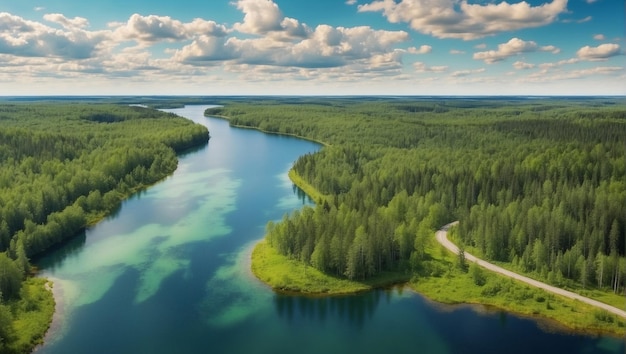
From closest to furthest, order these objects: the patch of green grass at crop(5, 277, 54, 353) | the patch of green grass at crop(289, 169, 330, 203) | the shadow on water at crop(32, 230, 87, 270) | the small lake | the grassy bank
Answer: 1. the grassy bank
2. the patch of green grass at crop(5, 277, 54, 353)
3. the small lake
4. the shadow on water at crop(32, 230, 87, 270)
5. the patch of green grass at crop(289, 169, 330, 203)

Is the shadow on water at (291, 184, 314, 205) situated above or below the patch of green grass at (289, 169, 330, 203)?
below

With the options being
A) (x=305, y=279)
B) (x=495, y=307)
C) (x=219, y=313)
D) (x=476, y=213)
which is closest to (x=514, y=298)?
(x=495, y=307)

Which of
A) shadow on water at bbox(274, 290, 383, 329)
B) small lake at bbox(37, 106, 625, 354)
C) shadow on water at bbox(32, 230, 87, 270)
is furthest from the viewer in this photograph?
shadow on water at bbox(32, 230, 87, 270)

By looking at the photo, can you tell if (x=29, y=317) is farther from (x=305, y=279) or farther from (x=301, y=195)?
(x=301, y=195)

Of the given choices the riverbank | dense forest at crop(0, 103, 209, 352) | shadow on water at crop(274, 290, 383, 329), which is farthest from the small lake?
dense forest at crop(0, 103, 209, 352)

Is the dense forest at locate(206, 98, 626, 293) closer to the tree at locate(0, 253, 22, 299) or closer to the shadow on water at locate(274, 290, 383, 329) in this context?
the shadow on water at locate(274, 290, 383, 329)

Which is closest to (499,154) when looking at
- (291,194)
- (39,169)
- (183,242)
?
(291,194)

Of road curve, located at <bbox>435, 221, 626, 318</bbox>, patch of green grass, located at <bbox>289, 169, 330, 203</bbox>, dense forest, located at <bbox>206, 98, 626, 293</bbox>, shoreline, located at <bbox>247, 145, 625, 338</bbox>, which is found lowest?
shoreline, located at <bbox>247, 145, 625, 338</bbox>
